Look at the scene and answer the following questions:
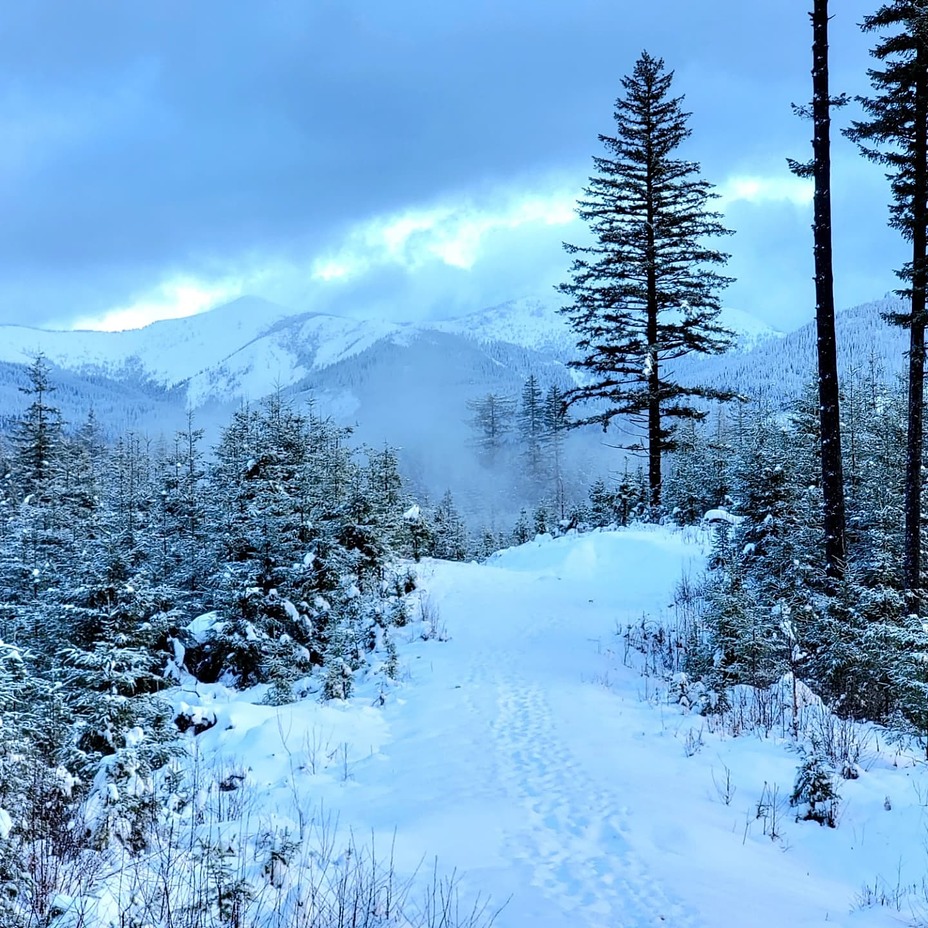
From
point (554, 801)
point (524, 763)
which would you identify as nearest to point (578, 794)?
point (554, 801)

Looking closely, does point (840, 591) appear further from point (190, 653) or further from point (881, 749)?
point (190, 653)

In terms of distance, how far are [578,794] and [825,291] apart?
8.90 meters

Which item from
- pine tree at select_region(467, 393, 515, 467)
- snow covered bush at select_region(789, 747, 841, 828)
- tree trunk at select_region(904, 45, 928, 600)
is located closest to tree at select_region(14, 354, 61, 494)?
snow covered bush at select_region(789, 747, 841, 828)

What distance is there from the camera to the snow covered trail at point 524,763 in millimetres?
4180

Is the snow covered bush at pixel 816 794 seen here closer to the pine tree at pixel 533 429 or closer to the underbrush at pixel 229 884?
the underbrush at pixel 229 884

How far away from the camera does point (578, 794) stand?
5.63 meters

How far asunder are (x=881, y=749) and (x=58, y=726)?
880 cm

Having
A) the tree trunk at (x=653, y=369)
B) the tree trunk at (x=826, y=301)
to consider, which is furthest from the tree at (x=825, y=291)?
the tree trunk at (x=653, y=369)

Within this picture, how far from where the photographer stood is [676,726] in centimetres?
739

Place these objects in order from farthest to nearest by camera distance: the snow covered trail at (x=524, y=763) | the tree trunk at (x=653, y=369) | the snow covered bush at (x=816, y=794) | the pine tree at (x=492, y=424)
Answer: the pine tree at (x=492, y=424) → the tree trunk at (x=653, y=369) → the snow covered bush at (x=816, y=794) → the snow covered trail at (x=524, y=763)

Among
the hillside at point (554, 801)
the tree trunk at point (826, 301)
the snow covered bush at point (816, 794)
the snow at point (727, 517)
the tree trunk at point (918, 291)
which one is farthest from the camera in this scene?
the snow at point (727, 517)

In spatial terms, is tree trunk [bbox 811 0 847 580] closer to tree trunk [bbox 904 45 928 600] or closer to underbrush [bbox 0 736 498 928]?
tree trunk [bbox 904 45 928 600]

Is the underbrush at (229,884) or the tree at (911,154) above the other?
the tree at (911,154)

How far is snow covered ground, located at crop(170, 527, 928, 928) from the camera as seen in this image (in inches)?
161
